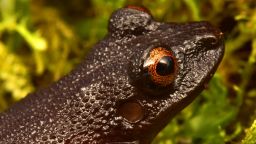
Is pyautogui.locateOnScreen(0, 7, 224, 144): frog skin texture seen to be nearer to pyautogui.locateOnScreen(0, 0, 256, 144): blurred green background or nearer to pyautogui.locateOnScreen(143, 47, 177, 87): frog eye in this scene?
pyautogui.locateOnScreen(143, 47, 177, 87): frog eye

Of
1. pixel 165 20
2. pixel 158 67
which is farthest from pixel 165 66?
pixel 165 20

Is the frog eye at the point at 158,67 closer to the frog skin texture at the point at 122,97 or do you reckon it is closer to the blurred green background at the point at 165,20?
the frog skin texture at the point at 122,97

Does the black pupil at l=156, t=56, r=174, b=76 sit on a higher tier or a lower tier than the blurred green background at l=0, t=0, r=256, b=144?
lower

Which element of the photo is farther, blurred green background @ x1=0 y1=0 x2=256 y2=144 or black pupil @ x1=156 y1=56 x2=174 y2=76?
blurred green background @ x1=0 y1=0 x2=256 y2=144

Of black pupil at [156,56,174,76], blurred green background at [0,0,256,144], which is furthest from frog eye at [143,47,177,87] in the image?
blurred green background at [0,0,256,144]

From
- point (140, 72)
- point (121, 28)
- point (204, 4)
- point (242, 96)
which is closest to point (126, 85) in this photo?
point (140, 72)

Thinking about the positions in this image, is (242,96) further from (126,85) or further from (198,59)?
(126,85)

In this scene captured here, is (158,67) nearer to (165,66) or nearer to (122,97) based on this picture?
(165,66)
